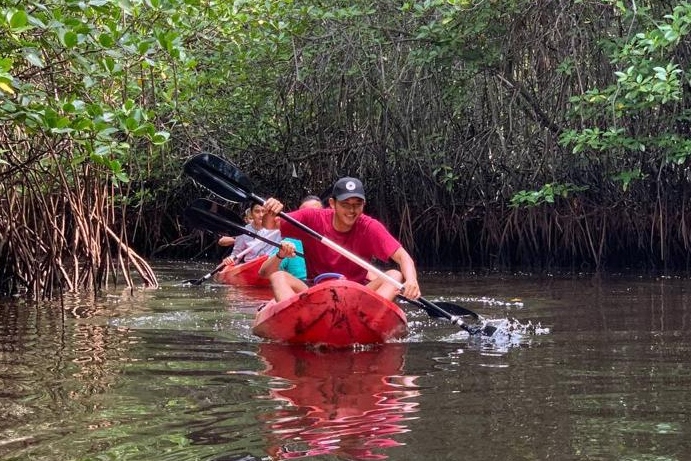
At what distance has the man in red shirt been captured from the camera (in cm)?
600

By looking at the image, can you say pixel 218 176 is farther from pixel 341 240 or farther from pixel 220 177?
pixel 341 240

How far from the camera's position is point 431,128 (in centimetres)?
1139

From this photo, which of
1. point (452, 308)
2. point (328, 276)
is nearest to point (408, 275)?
point (328, 276)

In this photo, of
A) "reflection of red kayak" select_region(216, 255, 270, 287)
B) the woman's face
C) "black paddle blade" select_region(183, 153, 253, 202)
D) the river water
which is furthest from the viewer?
"reflection of red kayak" select_region(216, 255, 270, 287)

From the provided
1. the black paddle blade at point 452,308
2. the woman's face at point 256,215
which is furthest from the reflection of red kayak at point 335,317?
the woman's face at point 256,215

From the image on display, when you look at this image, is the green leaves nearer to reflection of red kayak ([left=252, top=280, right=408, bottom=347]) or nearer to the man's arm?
the man's arm

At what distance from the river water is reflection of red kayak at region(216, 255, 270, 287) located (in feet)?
9.44

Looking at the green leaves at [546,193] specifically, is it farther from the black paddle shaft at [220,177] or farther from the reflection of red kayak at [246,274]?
the black paddle shaft at [220,177]

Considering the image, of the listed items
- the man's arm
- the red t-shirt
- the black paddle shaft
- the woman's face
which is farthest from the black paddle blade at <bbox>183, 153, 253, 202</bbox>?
the woman's face

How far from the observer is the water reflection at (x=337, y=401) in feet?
10.4

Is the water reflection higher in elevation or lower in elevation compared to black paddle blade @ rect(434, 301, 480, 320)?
lower

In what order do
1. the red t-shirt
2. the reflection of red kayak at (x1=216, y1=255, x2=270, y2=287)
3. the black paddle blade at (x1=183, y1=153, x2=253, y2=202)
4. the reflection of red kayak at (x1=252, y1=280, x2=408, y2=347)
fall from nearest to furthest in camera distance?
the reflection of red kayak at (x1=252, y1=280, x2=408, y2=347) < the red t-shirt < the black paddle blade at (x1=183, y1=153, x2=253, y2=202) < the reflection of red kayak at (x1=216, y1=255, x2=270, y2=287)

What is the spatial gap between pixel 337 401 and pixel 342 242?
2.34 m

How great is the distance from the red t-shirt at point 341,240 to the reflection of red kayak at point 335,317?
1.83 feet
